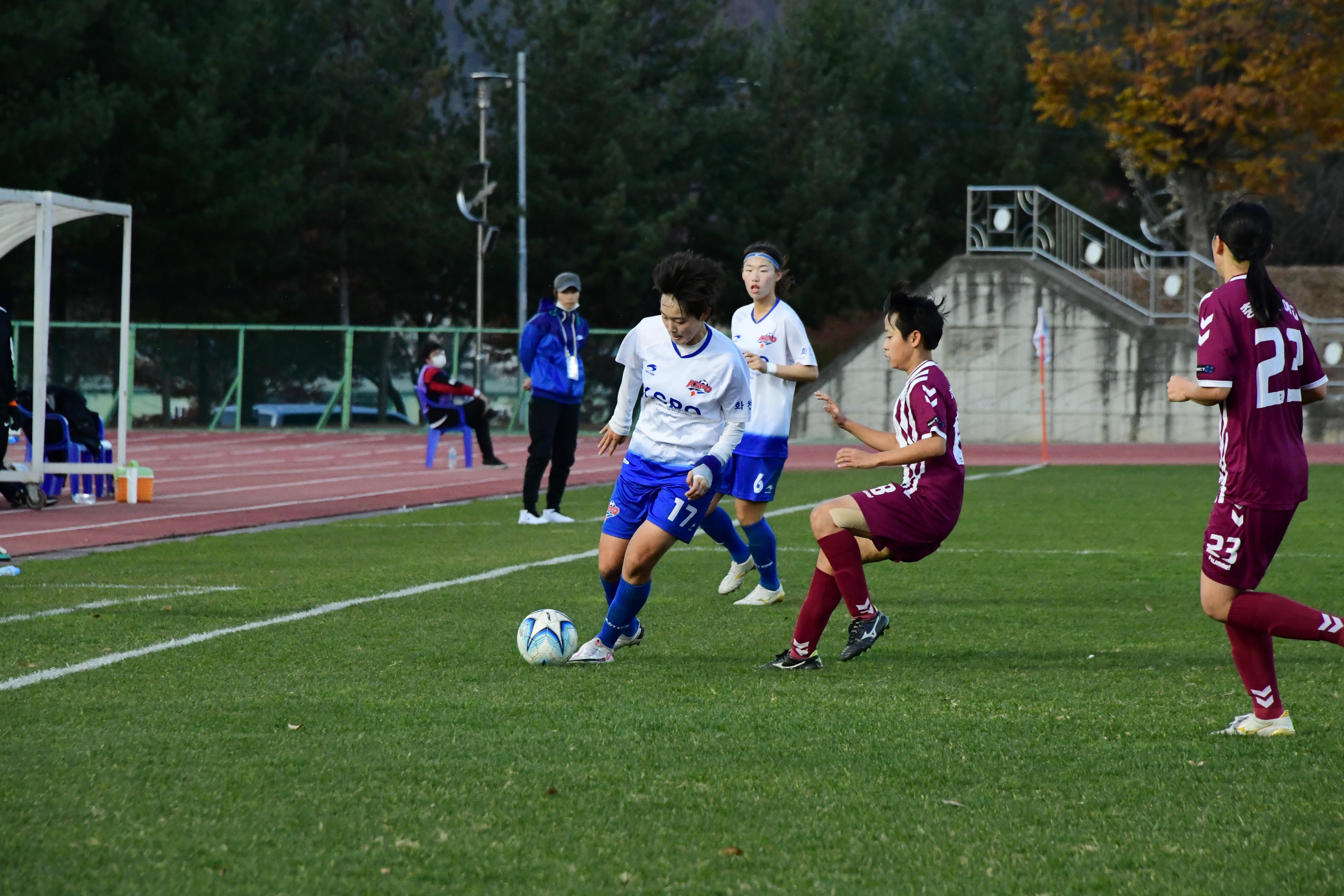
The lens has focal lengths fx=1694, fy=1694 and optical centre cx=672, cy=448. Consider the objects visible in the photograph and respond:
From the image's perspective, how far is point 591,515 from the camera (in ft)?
48.5

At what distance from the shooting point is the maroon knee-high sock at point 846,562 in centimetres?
673

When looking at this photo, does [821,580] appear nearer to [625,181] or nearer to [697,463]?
[697,463]

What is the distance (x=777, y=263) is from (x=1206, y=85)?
83.7 ft

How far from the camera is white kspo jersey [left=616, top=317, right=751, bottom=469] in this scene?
6961 millimetres

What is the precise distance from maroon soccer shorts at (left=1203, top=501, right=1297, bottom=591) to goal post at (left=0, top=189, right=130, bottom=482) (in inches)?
433

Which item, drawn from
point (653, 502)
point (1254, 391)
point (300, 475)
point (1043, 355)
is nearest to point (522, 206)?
point (1043, 355)

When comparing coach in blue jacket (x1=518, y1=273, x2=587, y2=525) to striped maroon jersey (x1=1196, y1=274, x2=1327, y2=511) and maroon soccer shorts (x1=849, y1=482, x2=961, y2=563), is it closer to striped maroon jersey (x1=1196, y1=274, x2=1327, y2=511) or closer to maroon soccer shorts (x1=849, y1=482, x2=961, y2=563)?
maroon soccer shorts (x1=849, y1=482, x2=961, y2=563)

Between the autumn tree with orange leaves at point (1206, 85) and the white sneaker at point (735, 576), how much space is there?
24.7 metres

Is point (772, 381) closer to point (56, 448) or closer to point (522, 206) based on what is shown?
point (56, 448)

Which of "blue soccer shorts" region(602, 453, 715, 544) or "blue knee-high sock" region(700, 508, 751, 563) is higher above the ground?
"blue soccer shorts" region(602, 453, 715, 544)

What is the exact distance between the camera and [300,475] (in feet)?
68.1

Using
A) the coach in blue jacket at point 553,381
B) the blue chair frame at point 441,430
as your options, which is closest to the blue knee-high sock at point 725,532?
the coach in blue jacket at point 553,381

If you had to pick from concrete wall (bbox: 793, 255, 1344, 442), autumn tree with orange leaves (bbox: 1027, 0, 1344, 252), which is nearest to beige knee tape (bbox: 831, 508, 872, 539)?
concrete wall (bbox: 793, 255, 1344, 442)

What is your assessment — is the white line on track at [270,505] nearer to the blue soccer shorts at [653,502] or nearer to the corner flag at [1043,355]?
the blue soccer shorts at [653,502]
